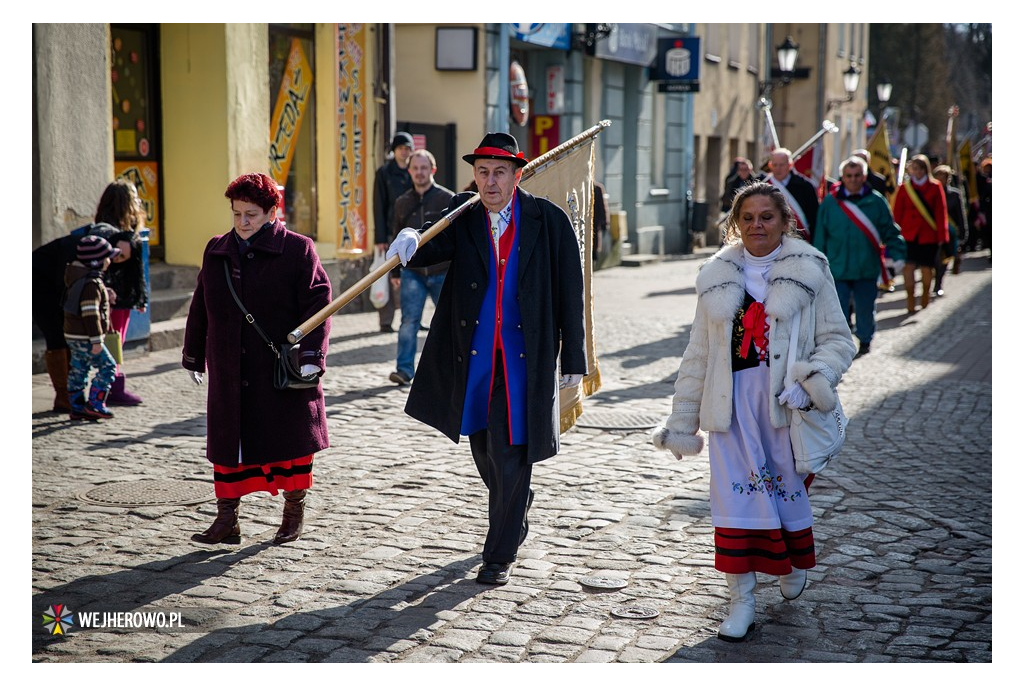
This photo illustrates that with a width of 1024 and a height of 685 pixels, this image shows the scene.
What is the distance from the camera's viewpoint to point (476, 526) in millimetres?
6223

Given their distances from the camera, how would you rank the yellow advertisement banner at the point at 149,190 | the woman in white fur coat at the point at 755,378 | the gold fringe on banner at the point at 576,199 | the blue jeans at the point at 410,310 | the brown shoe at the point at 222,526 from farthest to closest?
the yellow advertisement banner at the point at 149,190 → the blue jeans at the point at 410,310 → the gold fringe on banner at the point at 576,199 → the brown shoe at the point at 222,526 → the woman in white fur coat at the point at 755,378

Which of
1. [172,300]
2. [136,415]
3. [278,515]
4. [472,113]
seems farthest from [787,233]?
[472,113]

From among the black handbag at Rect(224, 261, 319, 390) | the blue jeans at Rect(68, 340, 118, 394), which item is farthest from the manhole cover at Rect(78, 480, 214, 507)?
the blue jeans at Rect(68, 340, 118, 394)

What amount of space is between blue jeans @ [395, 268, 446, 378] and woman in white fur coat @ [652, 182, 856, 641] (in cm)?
555

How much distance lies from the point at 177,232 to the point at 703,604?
10443mm

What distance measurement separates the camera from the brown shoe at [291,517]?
5.88m

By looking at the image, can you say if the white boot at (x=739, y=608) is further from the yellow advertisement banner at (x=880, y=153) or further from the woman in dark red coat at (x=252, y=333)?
the yellow advertisement banner at (x=880, y=153)

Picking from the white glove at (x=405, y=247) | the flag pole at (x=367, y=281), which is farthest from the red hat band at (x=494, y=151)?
the white glove at (x=405, y=247)

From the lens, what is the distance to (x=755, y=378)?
4.78 meters

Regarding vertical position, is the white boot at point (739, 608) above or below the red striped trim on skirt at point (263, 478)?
below

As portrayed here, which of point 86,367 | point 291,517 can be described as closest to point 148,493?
point 291,517

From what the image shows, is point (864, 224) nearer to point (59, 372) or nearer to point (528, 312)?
point (59, 372)

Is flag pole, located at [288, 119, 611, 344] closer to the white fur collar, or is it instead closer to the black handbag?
the black handbag

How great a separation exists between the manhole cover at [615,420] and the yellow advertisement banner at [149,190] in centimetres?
684
